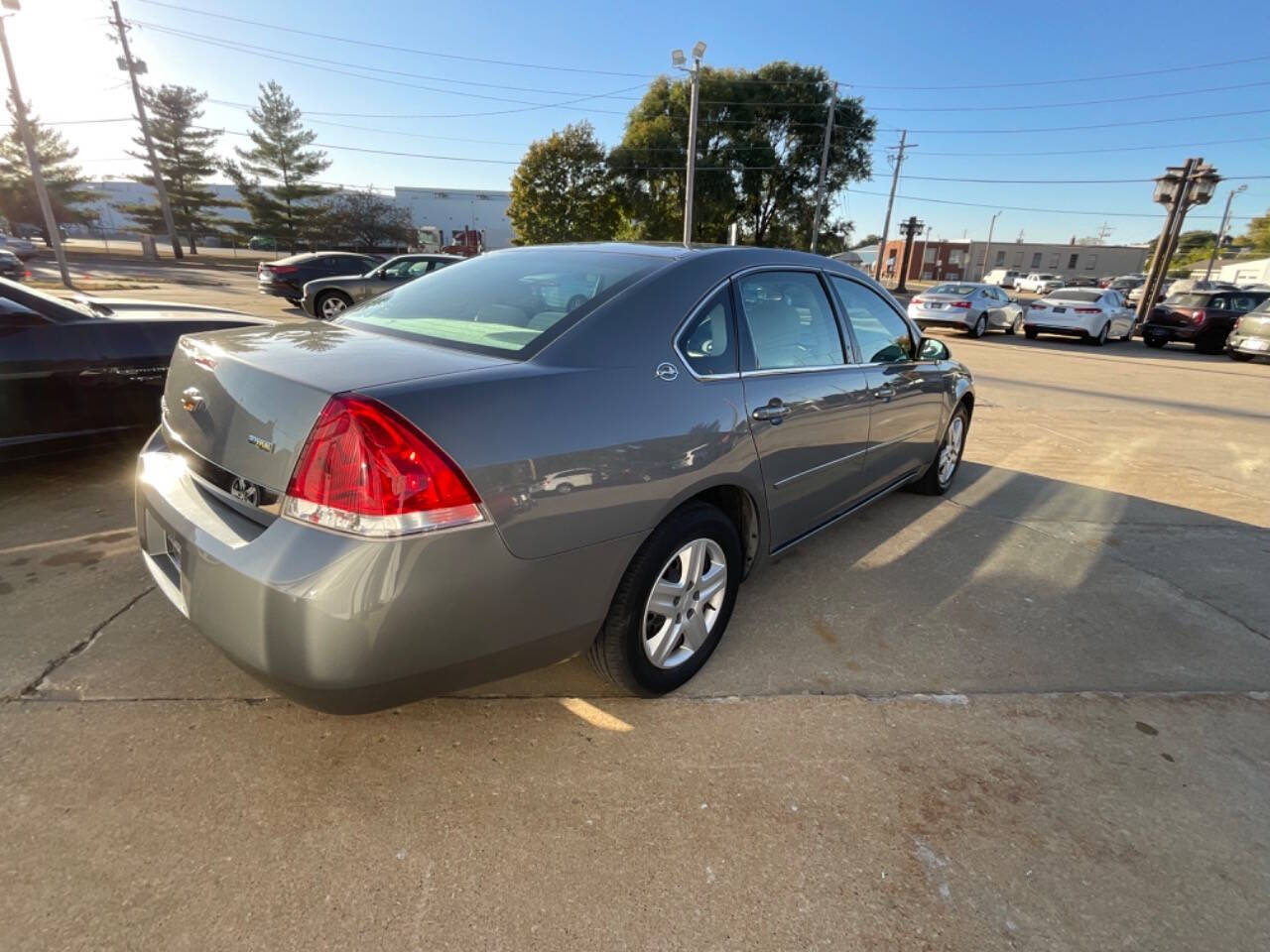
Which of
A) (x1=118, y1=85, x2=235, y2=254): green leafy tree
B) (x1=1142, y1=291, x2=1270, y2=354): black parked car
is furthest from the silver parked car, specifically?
(x1=118, y1=85, x2=235, y2=254): green leafy tree

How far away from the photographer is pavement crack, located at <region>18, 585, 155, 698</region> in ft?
7.55

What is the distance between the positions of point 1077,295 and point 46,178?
A: 5802 centimetres

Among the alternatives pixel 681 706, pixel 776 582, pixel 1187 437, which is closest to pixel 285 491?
pixel 681 706

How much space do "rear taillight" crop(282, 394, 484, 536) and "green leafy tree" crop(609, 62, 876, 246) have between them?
35996mm

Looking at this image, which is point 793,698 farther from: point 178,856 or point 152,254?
point 152,254

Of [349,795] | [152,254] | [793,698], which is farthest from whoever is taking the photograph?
[152,254]

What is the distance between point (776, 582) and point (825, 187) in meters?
37.8

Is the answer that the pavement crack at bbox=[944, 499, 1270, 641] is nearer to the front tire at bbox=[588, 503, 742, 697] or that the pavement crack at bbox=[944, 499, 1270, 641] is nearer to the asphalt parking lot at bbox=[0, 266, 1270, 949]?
the asphalt parking lot at bbox=[0, 266, 1270, 949]

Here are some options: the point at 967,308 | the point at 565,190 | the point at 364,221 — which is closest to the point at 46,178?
the point at 364,221

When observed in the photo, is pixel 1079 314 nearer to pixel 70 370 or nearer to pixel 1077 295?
pixel 1077 295

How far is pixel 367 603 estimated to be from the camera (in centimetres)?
157

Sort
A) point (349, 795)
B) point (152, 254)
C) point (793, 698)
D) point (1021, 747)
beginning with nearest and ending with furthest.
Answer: point (349, 795) → point (1021, 747) → point (793, 698) → point (152, 254)

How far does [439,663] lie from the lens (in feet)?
5.67

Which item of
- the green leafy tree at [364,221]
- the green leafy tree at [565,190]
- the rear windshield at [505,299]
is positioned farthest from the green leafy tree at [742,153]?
the rear windshield at [505,299]
